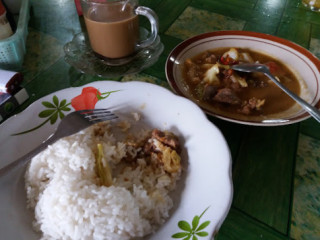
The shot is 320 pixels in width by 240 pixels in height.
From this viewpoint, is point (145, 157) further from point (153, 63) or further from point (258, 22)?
point (258, 22)

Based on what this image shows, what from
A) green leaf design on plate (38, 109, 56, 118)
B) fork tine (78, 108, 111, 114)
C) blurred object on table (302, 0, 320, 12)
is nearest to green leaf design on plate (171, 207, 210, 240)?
fork tine (78, 108, 111, 114)

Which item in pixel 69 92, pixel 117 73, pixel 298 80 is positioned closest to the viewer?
pixel 69 92

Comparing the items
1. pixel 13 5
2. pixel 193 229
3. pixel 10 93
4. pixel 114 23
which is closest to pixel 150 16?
pixel 114 23

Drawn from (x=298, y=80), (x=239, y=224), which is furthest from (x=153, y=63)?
(x=239, y=224)

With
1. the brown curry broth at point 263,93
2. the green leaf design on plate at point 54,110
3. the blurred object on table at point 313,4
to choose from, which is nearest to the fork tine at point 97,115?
the green leaf design on plate at point 54,110

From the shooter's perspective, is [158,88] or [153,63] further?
[153,63]

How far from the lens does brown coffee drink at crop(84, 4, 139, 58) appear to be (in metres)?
1.43

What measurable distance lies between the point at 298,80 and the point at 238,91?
0.33 m

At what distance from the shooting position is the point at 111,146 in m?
1.02

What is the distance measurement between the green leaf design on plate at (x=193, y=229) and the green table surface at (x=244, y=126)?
121mm

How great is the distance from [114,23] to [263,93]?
34.6 inches

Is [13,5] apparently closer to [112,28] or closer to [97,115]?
[112,28]

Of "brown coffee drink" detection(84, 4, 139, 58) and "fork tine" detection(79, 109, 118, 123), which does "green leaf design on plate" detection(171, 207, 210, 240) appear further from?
"brown coffee drink" detection(84, 4, 139, 58)

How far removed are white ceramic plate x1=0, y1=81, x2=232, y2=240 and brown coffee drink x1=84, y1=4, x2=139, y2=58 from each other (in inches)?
17.8
